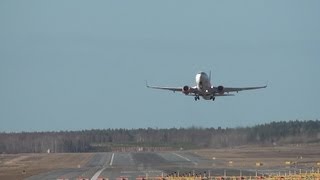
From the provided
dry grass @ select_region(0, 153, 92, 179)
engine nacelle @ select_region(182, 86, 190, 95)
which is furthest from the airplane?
dry grass @ select_region(0, 153, 92, 179)

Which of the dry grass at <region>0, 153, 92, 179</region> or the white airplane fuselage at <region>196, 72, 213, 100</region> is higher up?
the white airplane fuselage at <region>196, 72, 213, 100</region>

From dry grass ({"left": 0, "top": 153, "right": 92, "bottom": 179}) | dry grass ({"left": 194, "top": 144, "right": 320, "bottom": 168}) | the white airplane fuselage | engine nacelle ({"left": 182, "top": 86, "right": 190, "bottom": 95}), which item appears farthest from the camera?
dry grass ({"left": 194, "top": 144, "right": 320, "bottom": 168})

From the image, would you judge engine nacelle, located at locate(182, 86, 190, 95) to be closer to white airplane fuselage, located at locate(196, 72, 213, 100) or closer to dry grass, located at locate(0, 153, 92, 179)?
white airplane fuselage, located at locate(196, 72, 213, 100)

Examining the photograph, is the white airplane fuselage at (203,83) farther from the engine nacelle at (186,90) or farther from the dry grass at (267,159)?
the dry grass at (267,159)

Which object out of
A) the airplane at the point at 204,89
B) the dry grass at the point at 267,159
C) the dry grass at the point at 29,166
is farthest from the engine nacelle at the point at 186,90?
the dry grass at the point at 267,159

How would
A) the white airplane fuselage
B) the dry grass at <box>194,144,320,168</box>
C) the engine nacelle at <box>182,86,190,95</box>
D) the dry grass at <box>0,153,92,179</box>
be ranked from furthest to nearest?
the dry grass at <box>194,144,320,168</box>
the dry grass at <box>0,153,92,179</box>
the engine nacelle at <box>182,86,190,95</box>
the white airplane fuselage

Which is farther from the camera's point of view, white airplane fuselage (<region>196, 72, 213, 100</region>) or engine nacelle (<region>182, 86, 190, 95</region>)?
engine nacelle (<region>182, 86, 190, 95</region>)

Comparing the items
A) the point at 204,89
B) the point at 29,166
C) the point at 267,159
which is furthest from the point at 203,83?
the point at 267,159

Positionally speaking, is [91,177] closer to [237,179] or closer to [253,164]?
[237,179]

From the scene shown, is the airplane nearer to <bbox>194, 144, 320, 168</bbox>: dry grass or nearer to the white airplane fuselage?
the white airplane fuselage

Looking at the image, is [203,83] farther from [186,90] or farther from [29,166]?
[29,166]

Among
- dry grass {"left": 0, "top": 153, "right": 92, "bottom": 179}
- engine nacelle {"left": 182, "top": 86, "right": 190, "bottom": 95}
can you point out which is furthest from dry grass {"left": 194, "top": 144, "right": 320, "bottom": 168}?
engine nacelle {"left": 182, "top": 86, "right": 190, "bottom": 95}

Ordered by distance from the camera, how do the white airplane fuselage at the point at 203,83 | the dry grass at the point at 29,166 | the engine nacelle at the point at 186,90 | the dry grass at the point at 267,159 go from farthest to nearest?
the dry grass at the point at 267,159 < the dry grass at the point at 29,166 < the engine nacelle at the point at 186,90 < the white airplane fuselage at the point at 203,83

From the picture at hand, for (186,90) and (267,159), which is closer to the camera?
(186,90)
